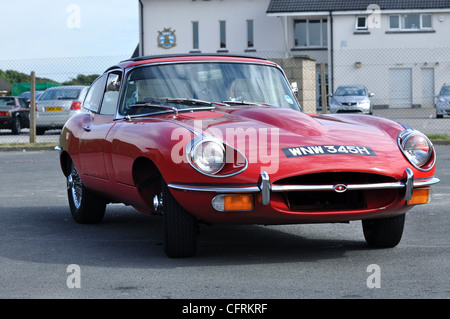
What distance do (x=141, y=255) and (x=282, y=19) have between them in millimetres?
43252

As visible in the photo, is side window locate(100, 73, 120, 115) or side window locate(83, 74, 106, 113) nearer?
side window locate(100, 73, 120, 115)

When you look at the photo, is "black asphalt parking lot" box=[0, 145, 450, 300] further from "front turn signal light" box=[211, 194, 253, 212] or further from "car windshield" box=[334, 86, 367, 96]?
"car windshield" box=[334, 86, 367, 96]

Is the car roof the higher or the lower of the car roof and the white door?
the higher

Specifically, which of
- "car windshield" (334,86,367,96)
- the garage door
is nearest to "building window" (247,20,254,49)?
the garage door

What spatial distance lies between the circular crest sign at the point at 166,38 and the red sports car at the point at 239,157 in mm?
43104

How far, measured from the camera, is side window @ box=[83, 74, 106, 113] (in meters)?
7.87

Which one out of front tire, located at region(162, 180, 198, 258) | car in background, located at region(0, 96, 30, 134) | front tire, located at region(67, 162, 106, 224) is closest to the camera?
front tire, located at region(162, 180, 198, 258)

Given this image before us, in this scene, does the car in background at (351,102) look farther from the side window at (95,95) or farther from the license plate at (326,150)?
the license plate at (326,150)

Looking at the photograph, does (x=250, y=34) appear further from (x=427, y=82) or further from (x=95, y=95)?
(x=95, y=95)

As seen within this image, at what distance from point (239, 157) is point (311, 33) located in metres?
44.7

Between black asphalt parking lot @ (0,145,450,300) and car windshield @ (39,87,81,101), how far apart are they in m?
15.3

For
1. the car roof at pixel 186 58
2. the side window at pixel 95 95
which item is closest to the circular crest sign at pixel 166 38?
the side window at pixel 95 95

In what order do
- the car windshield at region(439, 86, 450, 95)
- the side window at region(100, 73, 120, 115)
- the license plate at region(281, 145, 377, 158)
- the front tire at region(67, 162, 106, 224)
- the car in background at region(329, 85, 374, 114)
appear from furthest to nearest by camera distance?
the car windshield at region(439, 86, 450, 95) → the car in background at region(329, 85, 374, 114) → the front tire at region(67, 162, 106, 224) → the side window at region(100, 73, 120, 115) → the license plate at region(281, 145, 377, 158)
